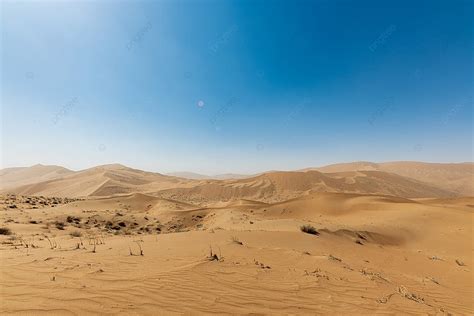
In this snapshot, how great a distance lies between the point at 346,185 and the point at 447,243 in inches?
1436

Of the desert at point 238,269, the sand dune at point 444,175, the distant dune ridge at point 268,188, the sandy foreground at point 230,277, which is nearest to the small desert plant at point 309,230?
the desert at point 238,269

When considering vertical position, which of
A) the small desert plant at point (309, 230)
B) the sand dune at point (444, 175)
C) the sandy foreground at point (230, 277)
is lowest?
the small desert plant at point (309, 230)

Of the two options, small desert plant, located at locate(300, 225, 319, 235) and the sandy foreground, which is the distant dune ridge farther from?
the sandy foreground

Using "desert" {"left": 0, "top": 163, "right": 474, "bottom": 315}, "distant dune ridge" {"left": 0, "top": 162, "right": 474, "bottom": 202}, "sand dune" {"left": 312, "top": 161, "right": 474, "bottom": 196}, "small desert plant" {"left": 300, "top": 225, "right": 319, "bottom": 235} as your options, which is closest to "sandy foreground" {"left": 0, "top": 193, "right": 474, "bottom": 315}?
"desert" {"left": 0, "top": 163, "right": 474, "bottom": 315}

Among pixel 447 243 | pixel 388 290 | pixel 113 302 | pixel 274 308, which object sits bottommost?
pixel 447 243

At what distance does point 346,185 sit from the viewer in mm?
49500

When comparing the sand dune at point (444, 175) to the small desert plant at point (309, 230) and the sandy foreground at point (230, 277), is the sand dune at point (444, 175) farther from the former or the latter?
the sandy foreground at point (230, 277)

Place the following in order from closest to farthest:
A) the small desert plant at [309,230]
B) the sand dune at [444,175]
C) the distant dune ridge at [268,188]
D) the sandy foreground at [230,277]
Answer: the sandy foreground at [230,277] < the small desert plant at [309,230] < the distant dune ridge at [268,188] < the sand dune at [444,175]

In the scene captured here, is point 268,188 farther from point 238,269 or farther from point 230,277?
point 230,277

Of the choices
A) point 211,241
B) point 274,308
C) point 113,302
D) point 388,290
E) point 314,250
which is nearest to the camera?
point 113,302

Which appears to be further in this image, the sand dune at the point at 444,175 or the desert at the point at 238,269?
the sand dune at the point at 444,175

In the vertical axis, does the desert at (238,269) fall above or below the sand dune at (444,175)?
below

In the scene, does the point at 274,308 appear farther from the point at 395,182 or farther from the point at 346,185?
the point at 395,182

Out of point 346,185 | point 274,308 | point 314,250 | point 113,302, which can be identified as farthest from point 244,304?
point 346,185
